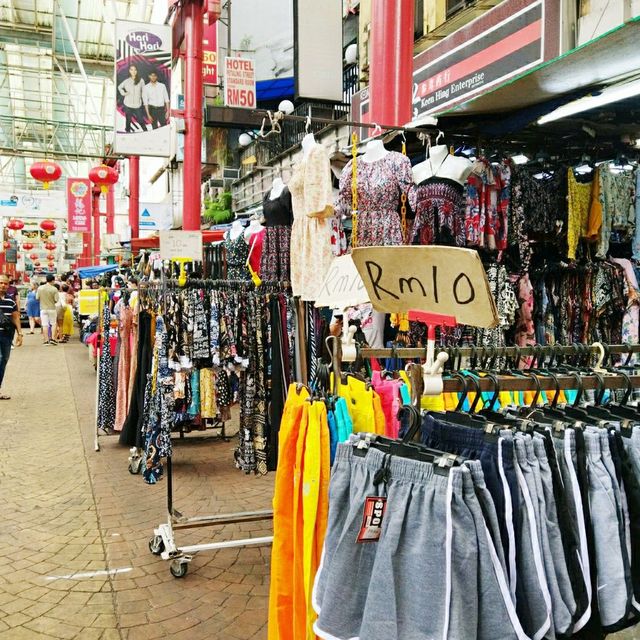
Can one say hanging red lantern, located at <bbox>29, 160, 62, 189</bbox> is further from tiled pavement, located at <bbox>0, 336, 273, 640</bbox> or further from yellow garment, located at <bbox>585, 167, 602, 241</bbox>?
yellow garment, located at <bbox>585, 167, 602, 241</bbox>

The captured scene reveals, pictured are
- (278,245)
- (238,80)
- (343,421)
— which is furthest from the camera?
(238,80)

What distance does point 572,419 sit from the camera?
5.68 ft

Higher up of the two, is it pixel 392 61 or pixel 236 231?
pixel 392 61

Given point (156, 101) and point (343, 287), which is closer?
point (343, 287)

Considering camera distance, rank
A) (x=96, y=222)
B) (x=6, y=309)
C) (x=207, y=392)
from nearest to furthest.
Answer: (x=207, y=392) → (x=6, y=309) → (x=96, y=222)

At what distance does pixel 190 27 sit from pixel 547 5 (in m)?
8.21

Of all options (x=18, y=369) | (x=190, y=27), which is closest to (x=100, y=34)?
(x=190, y=27)

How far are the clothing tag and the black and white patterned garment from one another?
18.4 ft

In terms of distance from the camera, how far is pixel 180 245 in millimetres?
4395

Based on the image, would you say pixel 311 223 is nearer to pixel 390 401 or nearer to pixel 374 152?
pixel 374 152

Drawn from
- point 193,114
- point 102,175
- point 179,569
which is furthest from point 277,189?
point 102,175

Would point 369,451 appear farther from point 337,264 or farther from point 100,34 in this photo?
point 100,34

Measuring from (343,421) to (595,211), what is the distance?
10.2 ft

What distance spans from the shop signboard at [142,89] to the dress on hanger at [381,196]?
7950 millimetres
